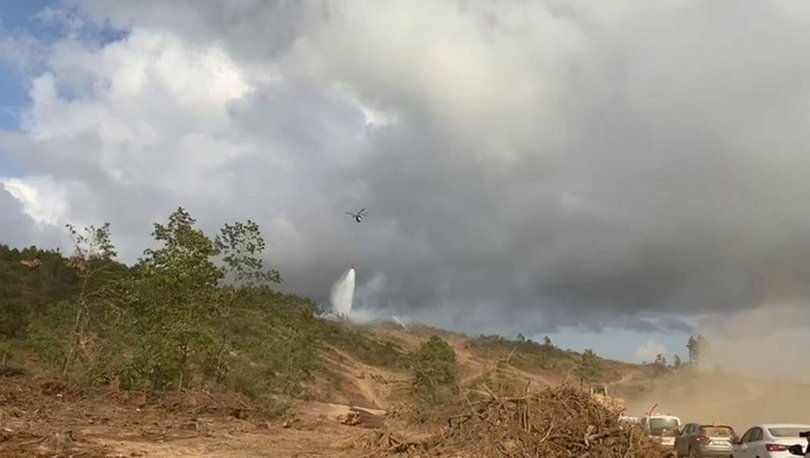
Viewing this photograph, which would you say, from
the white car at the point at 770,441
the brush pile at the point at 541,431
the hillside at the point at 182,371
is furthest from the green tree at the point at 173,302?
the white car at the point at 770,441

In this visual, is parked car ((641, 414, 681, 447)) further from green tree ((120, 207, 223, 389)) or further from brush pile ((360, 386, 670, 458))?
green tree ((120, 207, 223, 389))

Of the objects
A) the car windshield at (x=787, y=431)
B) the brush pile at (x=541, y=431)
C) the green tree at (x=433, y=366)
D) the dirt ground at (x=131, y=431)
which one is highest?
the green tree at (x=433, y=366)

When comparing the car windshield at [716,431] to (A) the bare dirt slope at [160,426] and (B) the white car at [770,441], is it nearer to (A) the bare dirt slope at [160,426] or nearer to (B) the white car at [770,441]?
(B) the white car at [770,441]

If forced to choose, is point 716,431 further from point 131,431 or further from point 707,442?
point 131,431

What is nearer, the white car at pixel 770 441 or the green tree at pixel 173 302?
the white car at pixel 770 441

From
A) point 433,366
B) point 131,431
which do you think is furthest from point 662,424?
point 433,366

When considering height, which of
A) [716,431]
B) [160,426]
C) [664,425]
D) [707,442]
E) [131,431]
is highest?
[664,425]

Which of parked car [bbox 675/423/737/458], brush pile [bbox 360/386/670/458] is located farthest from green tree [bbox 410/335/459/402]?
brush pile [bbox 360/386/670/458]
